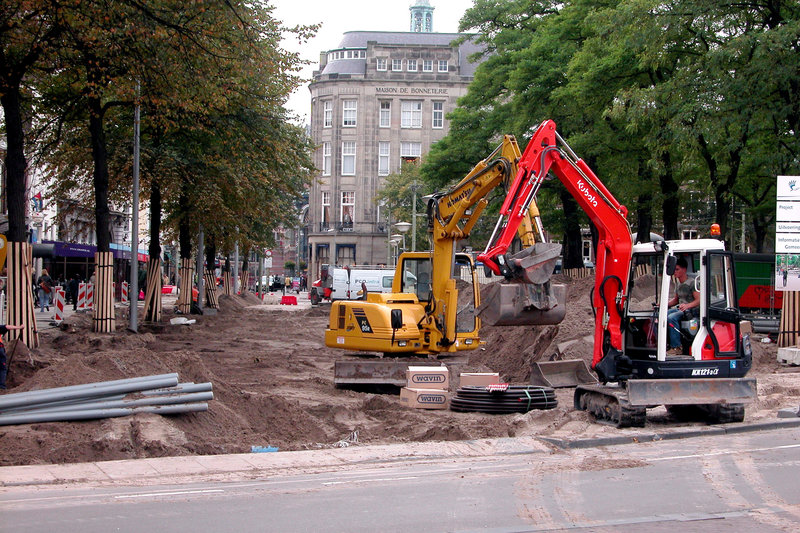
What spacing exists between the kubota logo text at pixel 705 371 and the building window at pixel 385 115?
71.3m

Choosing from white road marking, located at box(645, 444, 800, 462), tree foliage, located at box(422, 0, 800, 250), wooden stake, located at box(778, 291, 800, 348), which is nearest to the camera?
white road marking, located at box(645, 444, 800, 462)

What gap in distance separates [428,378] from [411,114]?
227 ft

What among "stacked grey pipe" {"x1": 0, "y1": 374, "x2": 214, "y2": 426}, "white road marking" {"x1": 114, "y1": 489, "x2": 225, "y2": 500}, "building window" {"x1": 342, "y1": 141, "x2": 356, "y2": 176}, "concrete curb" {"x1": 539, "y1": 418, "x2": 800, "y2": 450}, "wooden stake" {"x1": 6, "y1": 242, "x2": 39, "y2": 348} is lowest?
"concrete curb" {"x1": 539, "y1": 418, "x2": 800, "y2": 450}

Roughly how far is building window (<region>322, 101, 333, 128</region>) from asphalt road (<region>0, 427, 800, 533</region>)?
2895 inches

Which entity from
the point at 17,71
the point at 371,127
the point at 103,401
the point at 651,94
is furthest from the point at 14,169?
the point at 371,127

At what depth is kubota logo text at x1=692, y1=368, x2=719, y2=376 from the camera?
1241cm

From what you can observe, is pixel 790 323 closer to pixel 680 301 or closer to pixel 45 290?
pixel 680 301

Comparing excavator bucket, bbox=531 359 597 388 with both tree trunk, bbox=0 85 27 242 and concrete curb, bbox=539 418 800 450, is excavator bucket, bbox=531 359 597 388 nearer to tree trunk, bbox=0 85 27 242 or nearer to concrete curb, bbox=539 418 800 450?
concrete curb, bbox=539 418 800 450

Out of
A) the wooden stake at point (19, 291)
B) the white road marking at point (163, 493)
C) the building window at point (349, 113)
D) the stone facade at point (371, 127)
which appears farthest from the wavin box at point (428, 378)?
the building window at point (349, 113)

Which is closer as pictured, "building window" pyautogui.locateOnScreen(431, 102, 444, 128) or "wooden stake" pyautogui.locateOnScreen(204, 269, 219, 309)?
"wooden stake" pyautogui.locateOnScreen(204, 269, 219, 309)

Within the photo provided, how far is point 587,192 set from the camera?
13703 mm

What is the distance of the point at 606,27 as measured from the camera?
27.1m

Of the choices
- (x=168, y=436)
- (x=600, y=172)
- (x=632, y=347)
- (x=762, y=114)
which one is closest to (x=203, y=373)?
(x=168, y=436)

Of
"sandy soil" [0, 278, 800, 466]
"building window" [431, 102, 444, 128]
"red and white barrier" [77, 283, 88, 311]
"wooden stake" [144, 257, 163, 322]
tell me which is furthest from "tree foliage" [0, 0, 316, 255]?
"building window" [431, 102, 444, 128]
